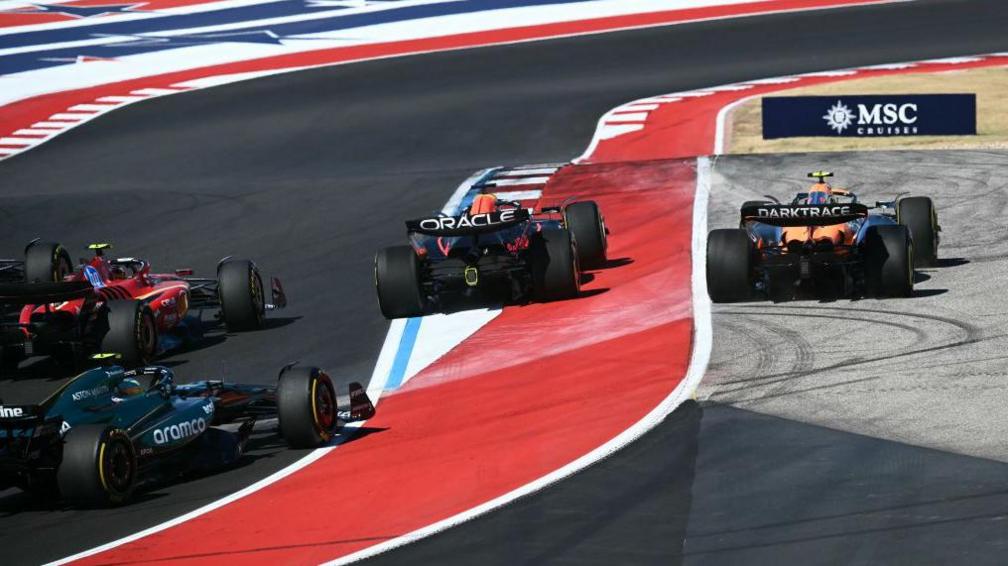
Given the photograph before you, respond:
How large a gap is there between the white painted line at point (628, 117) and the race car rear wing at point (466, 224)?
15097mm

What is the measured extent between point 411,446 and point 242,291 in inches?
257

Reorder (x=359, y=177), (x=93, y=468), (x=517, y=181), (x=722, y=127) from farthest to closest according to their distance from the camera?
(x=722, y=127), (x=359, y=177), (x=517, y=181), (x=93, y=468)

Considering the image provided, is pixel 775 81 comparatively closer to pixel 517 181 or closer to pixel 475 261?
pixel 517 181

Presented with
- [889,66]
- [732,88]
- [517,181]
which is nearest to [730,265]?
[517,181]

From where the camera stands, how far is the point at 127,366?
19.7 m

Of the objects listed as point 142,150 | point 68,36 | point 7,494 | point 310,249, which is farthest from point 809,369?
point 68,36

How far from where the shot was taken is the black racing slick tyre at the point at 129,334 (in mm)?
19484

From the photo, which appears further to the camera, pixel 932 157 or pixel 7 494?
pixel 932 157

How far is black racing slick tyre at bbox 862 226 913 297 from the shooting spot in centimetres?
1919

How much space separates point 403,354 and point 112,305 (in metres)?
3.58

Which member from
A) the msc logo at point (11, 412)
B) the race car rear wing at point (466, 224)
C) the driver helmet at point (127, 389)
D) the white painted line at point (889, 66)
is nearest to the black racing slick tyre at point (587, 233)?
the race car rear wing at point (466, 224)

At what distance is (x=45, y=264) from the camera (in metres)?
23.2

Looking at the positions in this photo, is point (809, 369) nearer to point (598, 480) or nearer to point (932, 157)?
point (598, 480)

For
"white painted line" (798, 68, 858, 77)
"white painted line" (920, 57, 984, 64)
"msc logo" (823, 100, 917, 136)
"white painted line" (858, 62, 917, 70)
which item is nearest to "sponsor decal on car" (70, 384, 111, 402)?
"msc logo" (823, 100, 917, 136)
